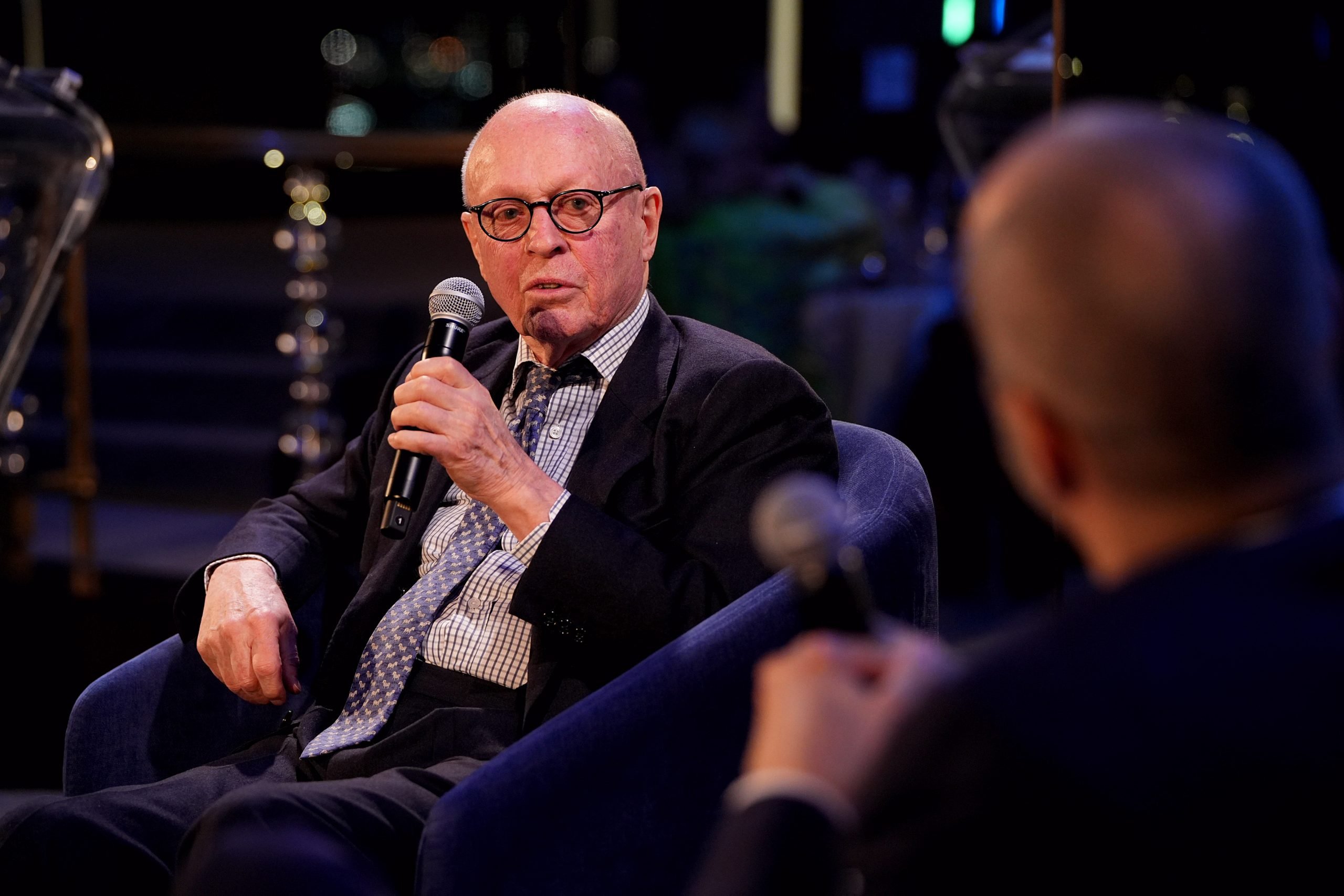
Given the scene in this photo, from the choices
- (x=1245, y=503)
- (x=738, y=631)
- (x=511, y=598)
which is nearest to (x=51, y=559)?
(x=511, y=598)

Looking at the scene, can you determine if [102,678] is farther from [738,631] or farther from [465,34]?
[465,34]

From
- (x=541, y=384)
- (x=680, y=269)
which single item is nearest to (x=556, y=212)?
(x=541, y=384)

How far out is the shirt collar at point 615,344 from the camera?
183 centimetres

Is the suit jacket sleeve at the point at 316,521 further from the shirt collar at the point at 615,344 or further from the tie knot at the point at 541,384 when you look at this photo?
the shirt collar at the point at 615,344

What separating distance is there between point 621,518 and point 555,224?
0.41m

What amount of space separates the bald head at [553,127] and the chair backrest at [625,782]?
0.61 metres

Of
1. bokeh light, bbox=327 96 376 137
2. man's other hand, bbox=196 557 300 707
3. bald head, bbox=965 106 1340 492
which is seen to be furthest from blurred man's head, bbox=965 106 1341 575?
bokeh light, bbox=327 96 376 137

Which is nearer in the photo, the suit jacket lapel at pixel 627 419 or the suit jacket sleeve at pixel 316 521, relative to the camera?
the suit jacket lapel at pixel 627 419

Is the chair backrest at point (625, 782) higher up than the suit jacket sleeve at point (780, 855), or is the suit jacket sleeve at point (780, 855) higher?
the suit jacket sleeve at point (780, 855)

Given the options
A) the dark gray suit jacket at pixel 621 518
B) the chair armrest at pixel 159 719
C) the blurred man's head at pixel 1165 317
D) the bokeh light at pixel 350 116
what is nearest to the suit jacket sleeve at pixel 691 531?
the dark gray suit jacket at pixel 621 518

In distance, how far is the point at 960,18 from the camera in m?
3.96

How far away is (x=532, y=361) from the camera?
6.28ft

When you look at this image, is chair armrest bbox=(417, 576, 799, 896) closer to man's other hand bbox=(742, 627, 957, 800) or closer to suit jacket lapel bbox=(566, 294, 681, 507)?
suit jacket lapel bbox=(566, 294, 681, 507)

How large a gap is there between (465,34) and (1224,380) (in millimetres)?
7083
